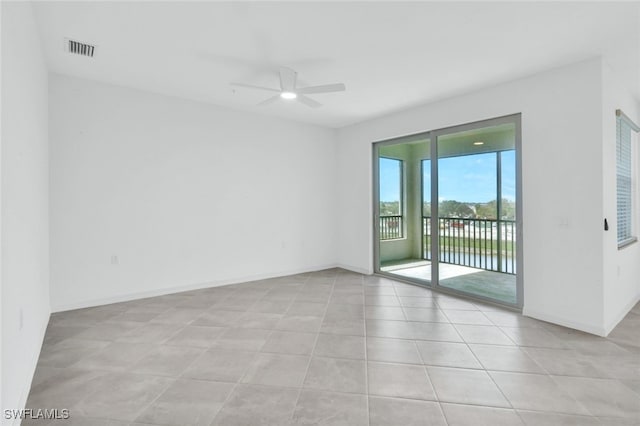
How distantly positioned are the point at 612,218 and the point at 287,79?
3628 mm

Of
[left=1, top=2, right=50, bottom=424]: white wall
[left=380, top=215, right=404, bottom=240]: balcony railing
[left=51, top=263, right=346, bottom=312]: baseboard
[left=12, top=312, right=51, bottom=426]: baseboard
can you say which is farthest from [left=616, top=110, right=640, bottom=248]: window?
[left=12, top=312, right=51, bottom=426]: baseboard

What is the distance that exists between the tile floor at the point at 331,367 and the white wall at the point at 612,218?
21 cm

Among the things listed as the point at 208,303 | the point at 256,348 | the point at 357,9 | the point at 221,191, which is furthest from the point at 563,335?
the point at 221,191

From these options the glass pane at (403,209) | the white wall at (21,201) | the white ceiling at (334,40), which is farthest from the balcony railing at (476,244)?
the white wall at (21,201)

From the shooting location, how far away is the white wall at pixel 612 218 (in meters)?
2.99

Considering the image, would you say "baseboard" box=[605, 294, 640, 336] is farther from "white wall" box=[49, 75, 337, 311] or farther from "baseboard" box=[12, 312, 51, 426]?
"baseboard" box=[12, 312, 51, 426]

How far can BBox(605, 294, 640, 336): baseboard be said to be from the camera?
3.01 meters

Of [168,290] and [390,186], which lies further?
[390,186]

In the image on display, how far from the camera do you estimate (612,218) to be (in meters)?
3.13

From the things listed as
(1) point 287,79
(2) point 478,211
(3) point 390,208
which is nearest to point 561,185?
(2) point 478,211

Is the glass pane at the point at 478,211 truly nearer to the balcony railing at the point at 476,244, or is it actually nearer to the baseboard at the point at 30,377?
the balcony railing at the point at 476,244

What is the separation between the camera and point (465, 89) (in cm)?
385

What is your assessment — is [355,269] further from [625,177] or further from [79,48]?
[79,48]

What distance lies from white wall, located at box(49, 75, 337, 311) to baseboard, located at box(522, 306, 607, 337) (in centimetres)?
343
